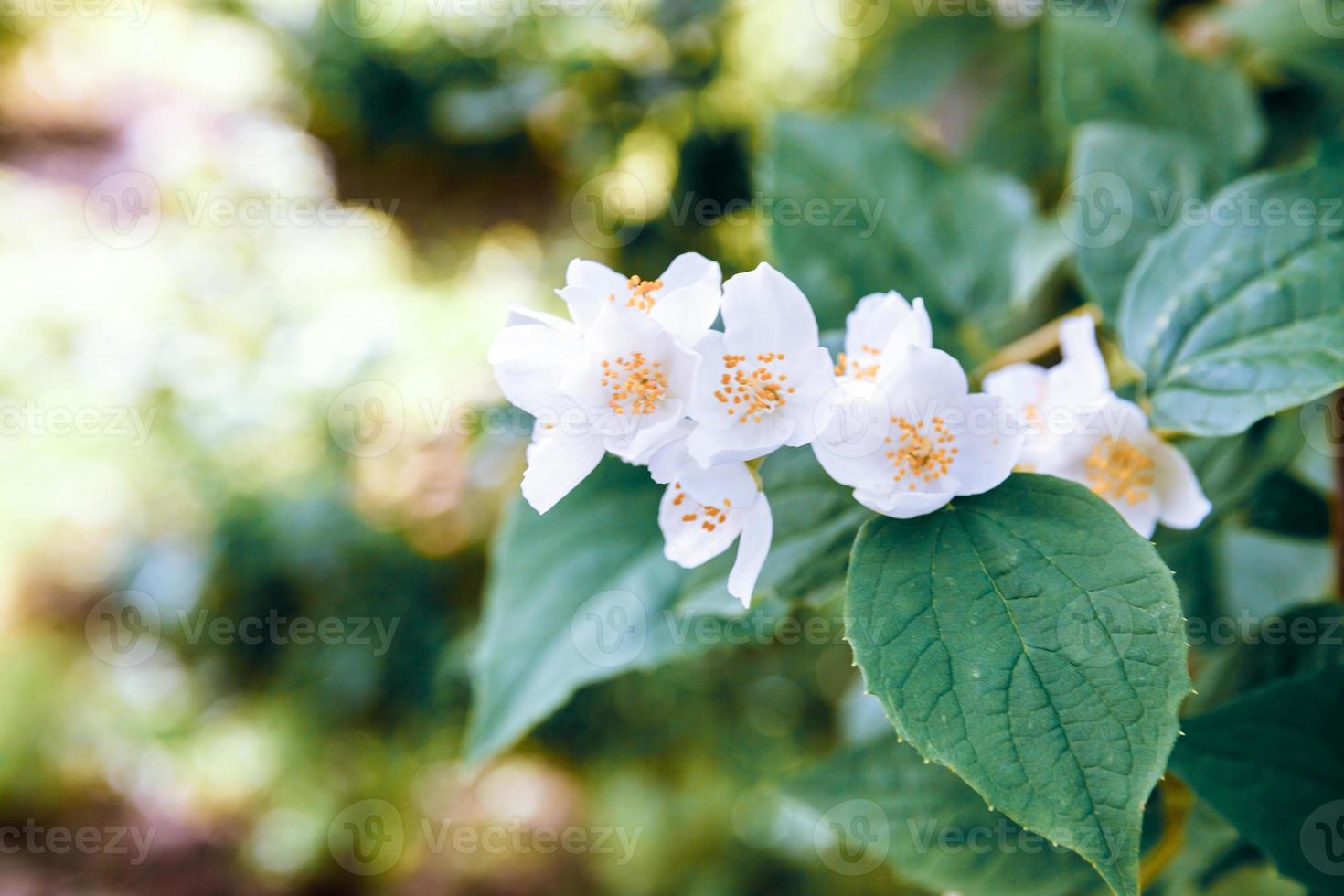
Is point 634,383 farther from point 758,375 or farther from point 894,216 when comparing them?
point 894,216

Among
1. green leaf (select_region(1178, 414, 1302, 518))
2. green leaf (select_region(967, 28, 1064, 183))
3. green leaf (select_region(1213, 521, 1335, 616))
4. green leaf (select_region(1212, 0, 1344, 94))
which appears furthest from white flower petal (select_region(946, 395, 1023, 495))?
green leaf (select_region(967, 28, 1064, 183))

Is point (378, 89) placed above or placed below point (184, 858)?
above

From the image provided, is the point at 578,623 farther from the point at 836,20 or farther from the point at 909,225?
the point at 836,20

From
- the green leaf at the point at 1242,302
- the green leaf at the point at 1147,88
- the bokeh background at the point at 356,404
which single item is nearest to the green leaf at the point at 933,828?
the green leaf at the point at 1242,302

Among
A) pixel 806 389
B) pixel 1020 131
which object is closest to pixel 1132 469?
pixel 806 389

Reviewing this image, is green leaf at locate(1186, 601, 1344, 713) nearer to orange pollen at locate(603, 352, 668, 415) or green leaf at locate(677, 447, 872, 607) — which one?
green leaf at locate(677, 447, 872, 607)

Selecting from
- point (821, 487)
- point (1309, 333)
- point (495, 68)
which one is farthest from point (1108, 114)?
point (495, 68)

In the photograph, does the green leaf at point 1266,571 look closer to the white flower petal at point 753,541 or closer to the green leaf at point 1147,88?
the green leaf at point 1147,88
